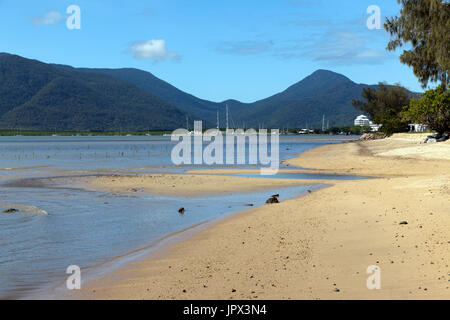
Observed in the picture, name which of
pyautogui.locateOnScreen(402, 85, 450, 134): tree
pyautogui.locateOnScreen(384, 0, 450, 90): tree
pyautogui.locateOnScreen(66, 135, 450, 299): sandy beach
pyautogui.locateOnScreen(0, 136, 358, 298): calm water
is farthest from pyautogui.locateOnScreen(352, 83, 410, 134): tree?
pyautogui.locateOnScreen(66, 135, 450, 299): sandy beach

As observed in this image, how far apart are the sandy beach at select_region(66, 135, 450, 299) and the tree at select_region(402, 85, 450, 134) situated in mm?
54470

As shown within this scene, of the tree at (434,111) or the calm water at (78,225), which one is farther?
the tree at (434,111)

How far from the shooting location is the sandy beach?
7629 mm

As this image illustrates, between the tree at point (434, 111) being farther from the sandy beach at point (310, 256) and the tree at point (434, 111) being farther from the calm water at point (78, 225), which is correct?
the sandy beach at point (310, 256)

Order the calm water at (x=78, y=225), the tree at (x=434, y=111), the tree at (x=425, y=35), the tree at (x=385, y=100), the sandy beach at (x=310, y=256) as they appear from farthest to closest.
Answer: the tree at (x=385, y=100), the tree at (x=434, y=111), the tree at (x=425, y=35), the calm water at (x=78, y=225), the sandy beach at (x=310, y=256)

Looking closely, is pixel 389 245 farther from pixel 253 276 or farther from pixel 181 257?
pixel 181 257

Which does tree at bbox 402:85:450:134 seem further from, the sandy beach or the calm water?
the sandy beach

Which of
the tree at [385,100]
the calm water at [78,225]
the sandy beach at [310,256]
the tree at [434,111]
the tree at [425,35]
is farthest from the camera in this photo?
the tree at [385,100]

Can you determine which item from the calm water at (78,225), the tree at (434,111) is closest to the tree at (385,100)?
the tree at (434,111)

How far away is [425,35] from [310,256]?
88.9 feet

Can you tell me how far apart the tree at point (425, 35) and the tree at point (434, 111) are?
3420 centimetres

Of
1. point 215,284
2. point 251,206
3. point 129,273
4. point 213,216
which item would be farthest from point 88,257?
point 251,206

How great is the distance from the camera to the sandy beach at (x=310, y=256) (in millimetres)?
7629

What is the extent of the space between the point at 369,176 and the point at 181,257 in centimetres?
2352
